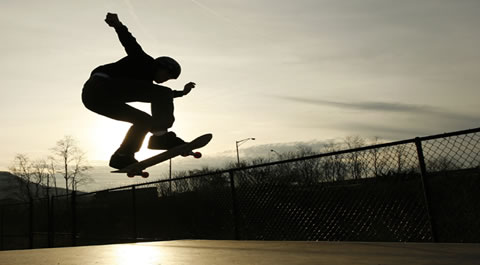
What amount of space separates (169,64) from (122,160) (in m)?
1.38

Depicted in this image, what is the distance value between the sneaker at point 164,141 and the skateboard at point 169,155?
0.23ft

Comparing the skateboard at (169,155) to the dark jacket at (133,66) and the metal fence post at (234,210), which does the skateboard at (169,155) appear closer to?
the dark jacket at (133,66)

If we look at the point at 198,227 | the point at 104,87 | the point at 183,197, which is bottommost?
the point at 198,227

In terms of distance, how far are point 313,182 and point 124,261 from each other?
882cm

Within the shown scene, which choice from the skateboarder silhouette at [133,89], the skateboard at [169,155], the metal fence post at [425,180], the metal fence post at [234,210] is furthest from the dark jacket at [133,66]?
the metal fence post at [234,210]

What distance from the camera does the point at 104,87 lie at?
408 centimetres

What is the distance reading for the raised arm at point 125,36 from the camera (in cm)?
388

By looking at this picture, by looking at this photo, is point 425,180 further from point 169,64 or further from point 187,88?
point 169,64

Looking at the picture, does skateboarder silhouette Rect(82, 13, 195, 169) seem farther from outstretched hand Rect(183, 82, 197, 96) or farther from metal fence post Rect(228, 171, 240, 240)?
metal fence post Rect(228, 171, 240, 240)

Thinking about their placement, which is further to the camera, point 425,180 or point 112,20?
point 425,180

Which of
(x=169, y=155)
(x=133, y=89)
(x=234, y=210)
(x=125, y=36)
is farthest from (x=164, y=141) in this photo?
(x=234, y=210)

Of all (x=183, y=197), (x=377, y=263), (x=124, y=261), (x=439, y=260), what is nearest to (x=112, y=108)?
(x=124, y=261)

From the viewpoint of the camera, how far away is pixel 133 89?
4199 mm

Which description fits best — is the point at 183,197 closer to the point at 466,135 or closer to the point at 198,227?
the point at 198,227
